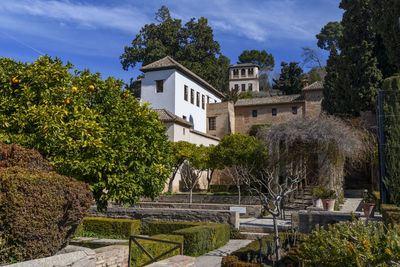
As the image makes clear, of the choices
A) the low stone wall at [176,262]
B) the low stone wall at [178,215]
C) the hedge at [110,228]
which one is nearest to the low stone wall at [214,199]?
the low stone wall at [178,215]

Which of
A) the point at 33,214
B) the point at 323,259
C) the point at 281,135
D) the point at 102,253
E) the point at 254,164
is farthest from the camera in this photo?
the point at 254,164

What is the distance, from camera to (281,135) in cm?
1928

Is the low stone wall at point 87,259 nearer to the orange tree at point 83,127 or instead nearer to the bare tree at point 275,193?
the orange tree at point 83,127

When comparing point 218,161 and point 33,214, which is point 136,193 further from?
point 218,161

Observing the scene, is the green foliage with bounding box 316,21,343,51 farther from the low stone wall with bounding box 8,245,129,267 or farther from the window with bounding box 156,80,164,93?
the low stone wall with bounding box 8,245,129,267

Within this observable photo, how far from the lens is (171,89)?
3481 centimetres

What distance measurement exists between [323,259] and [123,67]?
147ft

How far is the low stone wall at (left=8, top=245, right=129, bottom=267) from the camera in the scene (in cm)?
579

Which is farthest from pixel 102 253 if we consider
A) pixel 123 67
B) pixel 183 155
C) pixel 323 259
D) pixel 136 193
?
pixel 123 67

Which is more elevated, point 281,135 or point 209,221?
point 281,135

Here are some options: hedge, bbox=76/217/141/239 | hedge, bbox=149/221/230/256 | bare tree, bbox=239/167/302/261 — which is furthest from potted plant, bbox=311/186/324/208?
hedge, bbox=76/217/141/239

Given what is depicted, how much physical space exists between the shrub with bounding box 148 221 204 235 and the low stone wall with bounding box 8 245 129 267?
4334 mm

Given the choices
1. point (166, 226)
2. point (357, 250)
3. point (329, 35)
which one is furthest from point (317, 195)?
point (329, 35)

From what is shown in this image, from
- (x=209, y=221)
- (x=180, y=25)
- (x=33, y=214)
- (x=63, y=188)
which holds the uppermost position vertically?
(x=180, y=25)
